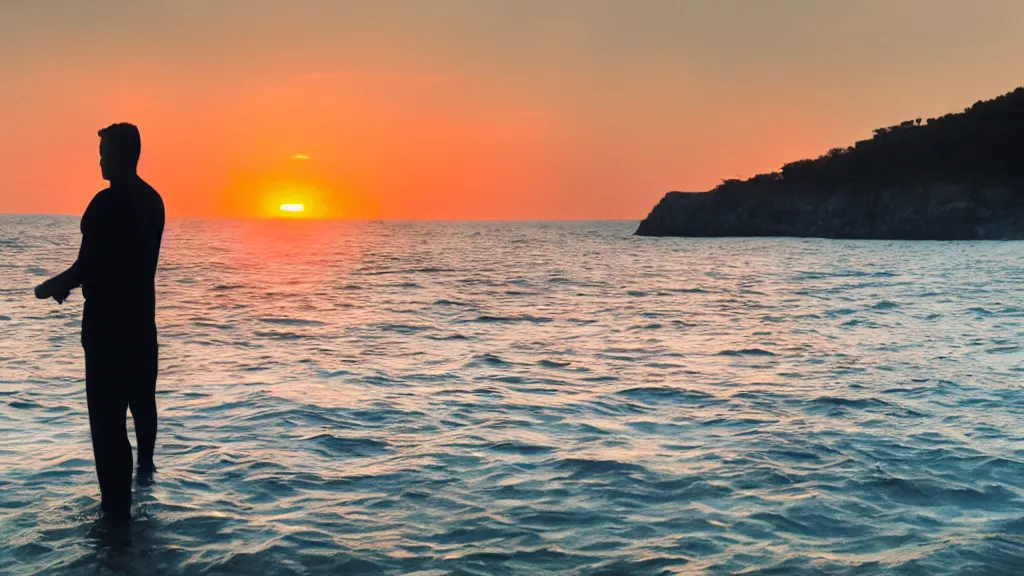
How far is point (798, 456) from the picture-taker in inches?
275

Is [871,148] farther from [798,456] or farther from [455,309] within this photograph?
[798,456]

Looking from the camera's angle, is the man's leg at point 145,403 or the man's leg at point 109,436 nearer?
the man's leg at point 109,436

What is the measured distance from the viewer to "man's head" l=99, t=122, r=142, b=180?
18.1 ft

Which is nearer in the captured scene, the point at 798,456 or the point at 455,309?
the point at 798,456

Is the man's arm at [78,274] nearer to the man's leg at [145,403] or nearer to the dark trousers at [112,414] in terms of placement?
the dark trousers at [112,414]

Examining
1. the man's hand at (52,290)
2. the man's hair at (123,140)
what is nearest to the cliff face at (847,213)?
the man's hair at (123,140)

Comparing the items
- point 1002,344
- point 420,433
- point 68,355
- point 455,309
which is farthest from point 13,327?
point 1002,344

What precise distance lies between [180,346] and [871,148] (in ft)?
381

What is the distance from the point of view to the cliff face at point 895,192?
91812mm

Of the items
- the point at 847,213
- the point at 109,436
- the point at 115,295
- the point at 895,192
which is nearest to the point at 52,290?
the point at 115,295

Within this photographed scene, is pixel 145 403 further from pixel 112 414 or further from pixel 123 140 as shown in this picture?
pixel 123 140

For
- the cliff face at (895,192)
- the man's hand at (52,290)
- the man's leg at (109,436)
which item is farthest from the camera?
Answer: the cliff face at (895,192)

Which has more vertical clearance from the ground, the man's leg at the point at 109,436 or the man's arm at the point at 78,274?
the man's arm at the point at 78,274

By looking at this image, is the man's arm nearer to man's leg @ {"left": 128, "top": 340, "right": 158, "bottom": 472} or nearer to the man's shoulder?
the man's shoulder
